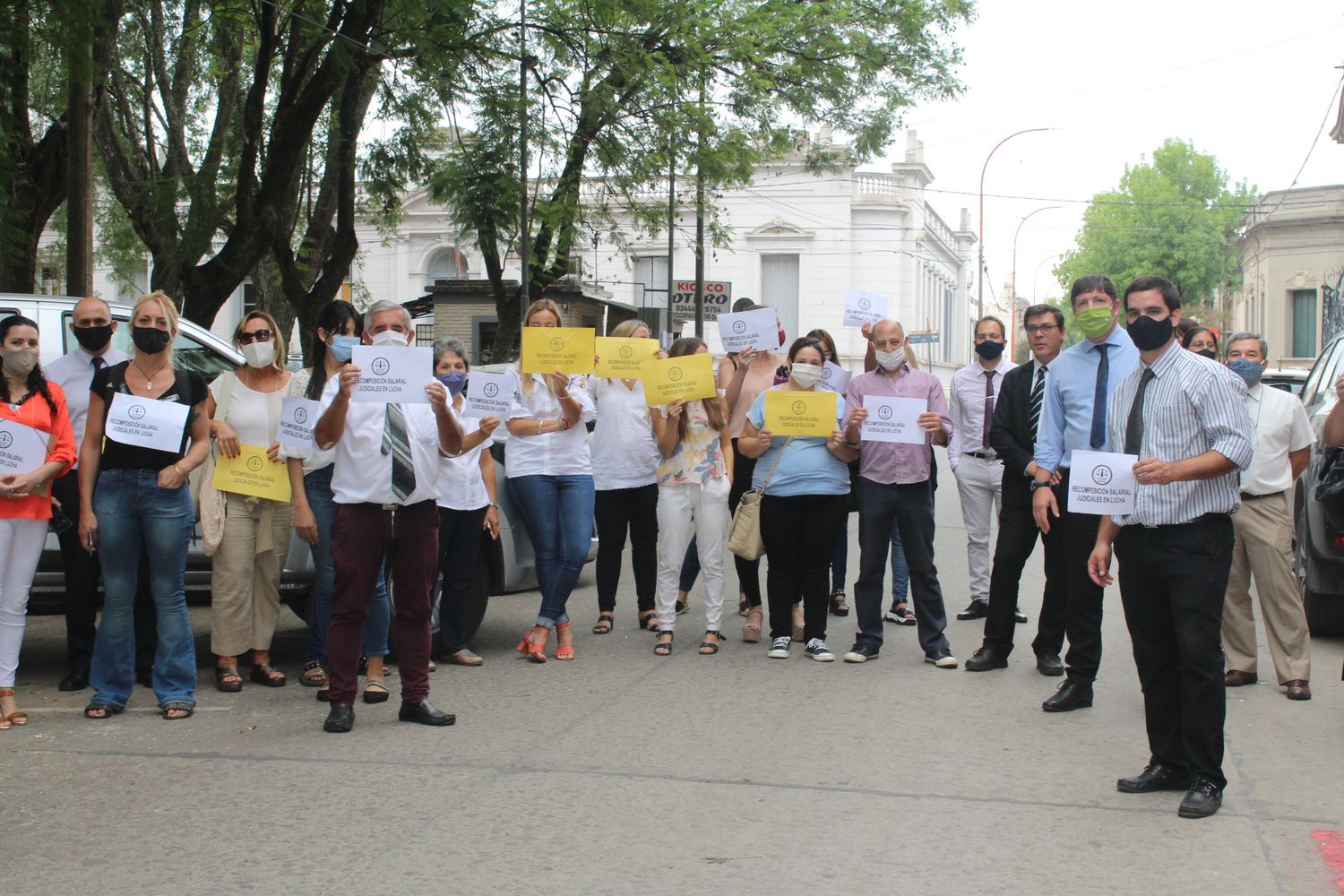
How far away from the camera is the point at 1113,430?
563 cm

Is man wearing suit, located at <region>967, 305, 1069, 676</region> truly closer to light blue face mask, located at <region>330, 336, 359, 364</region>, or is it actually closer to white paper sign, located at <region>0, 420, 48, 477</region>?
light blue face mask, located at <region>330, 336, 359, 364</region>

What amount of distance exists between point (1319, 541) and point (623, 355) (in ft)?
14.9

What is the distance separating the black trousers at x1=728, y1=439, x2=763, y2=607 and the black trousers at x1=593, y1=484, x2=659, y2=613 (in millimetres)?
559

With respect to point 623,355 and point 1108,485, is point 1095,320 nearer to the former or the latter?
point 1108,485

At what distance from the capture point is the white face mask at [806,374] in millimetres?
8406

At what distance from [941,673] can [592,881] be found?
3.87 meters

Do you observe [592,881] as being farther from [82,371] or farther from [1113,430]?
[82,371]

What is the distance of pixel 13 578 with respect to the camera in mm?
6637

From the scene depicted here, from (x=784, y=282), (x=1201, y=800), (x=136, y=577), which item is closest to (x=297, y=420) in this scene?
(x=136, y=577)

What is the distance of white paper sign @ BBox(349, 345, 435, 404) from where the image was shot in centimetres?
628

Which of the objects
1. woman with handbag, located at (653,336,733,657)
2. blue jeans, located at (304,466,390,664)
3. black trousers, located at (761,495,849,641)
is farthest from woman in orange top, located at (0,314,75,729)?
black trousers, located at (761,495,849,641)

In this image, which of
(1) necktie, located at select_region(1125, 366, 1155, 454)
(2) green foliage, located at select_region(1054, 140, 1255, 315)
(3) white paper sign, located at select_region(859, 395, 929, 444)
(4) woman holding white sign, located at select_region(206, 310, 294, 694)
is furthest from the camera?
(2) green foliage, located at select_region(1054, 140, 1255, 315)

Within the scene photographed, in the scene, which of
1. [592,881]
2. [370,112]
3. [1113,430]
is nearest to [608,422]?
[1113,430]

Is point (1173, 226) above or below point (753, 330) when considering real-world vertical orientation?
above
